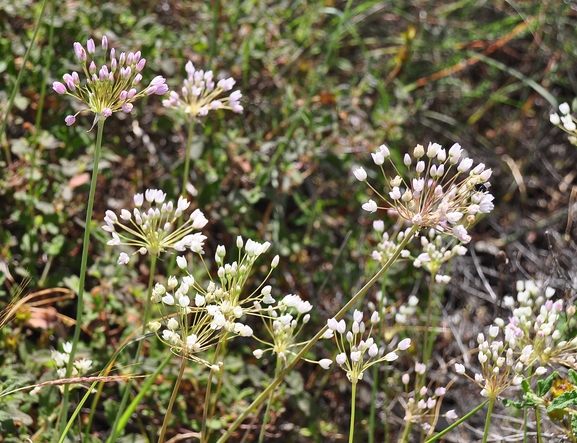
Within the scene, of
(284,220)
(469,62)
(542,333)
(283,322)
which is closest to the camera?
(283,322)

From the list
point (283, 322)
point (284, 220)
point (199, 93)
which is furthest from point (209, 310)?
point (284, 220)

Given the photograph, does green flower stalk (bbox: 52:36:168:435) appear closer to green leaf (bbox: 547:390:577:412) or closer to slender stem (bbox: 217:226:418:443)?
slender stem (bbox: 217:226:418:443)

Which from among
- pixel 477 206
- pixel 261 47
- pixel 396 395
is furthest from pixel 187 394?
pixel 261 47

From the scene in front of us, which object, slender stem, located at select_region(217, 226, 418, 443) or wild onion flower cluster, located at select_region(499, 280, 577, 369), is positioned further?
wild onion flower cluster, located at select_region(499, 280, 577, 369)

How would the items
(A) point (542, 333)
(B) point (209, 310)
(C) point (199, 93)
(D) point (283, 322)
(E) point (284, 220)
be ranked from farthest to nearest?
(E) point (284, 220), (C) point (199, 93), (A) point (542, 333), (D) point (283, 322), (B) point (209, 310)

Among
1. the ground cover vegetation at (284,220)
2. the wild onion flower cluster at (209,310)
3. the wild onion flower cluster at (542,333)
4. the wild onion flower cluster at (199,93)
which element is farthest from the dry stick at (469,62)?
the wild onion flower cluster at (209,310)

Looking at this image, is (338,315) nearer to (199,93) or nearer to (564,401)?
(564,401)

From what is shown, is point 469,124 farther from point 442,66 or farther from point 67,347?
point 67,347

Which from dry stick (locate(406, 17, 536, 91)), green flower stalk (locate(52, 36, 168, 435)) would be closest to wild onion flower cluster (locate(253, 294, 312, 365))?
green flower stalk (locate(52, 36, 168, 435))

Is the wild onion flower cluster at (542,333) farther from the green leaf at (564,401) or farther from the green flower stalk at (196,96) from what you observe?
the green flower stalk at (196,96)
